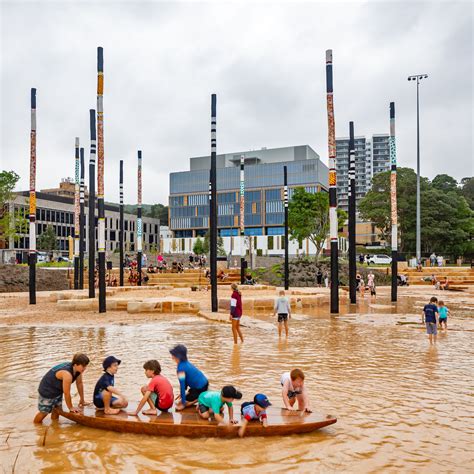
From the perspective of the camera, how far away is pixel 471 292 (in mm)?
34344

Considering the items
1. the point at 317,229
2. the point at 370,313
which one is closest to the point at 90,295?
the point at 370,313

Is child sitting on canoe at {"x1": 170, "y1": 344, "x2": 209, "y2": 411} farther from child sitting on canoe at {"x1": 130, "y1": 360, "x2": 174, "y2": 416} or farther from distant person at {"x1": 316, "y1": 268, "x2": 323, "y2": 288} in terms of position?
distant person at {"x1": 316, "y1": 268, "x2": 323, "y2": 288}

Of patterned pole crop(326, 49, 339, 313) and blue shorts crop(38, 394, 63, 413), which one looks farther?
patterned pole crop(326, 49, 339, 313)

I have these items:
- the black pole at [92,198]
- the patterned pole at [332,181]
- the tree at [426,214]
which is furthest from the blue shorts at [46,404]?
the tree at [426,214]

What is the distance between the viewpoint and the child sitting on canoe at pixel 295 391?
22.3 feet

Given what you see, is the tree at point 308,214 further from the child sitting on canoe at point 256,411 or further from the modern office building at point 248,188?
the child sitting on canoe at point 256,411

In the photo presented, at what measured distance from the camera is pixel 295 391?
6.86 metres

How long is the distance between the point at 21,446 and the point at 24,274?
119ft

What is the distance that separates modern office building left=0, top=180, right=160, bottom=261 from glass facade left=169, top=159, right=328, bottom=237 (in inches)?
365

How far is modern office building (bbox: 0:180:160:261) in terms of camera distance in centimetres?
7756

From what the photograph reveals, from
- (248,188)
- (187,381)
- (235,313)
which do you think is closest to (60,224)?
(248,188)

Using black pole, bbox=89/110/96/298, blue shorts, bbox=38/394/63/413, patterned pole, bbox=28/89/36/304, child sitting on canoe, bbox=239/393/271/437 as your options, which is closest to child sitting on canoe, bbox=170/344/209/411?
child sitting on canoe, bbox=239/393/271/437

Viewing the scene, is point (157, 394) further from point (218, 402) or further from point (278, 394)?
point (278, 394)

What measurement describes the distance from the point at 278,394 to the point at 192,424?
239 cm
